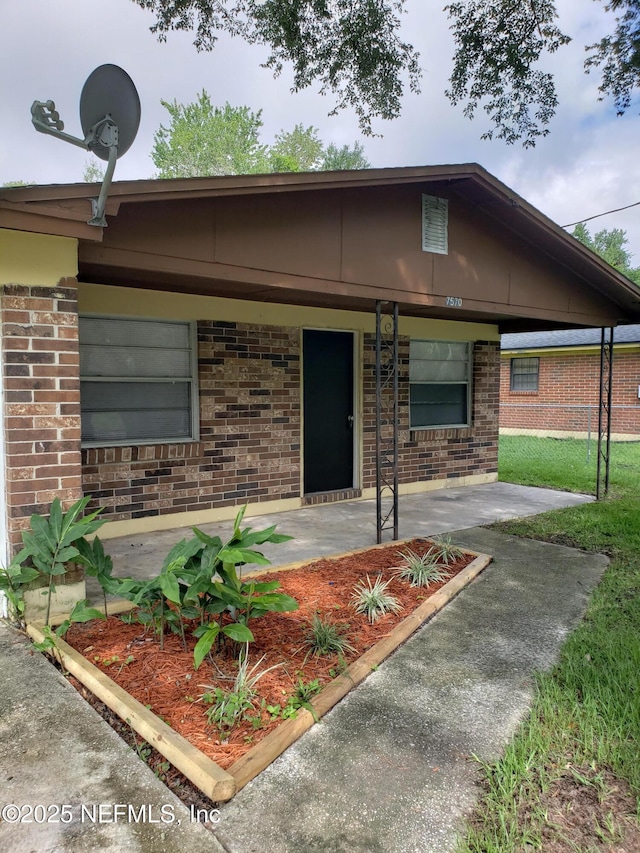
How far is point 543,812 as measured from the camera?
208 centimetres

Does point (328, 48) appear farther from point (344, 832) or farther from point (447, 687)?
point (344, 832)

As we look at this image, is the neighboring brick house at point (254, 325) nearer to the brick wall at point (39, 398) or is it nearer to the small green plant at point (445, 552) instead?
the brick wall at point (39, 398)

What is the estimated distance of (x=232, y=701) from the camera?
2.56m

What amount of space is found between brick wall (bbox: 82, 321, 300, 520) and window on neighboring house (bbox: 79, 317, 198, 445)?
16 centimetres

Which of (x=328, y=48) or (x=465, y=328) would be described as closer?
(x=328, y=48)

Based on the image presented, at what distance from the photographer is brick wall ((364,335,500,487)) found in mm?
7598

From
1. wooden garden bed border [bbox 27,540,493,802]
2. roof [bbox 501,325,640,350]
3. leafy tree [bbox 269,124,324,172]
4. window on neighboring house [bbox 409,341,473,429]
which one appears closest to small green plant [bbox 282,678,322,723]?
wooden garden bed border [bbox 27,540,493,802]

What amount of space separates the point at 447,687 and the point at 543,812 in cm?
91

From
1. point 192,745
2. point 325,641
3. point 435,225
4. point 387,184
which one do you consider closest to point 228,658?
point 325,641

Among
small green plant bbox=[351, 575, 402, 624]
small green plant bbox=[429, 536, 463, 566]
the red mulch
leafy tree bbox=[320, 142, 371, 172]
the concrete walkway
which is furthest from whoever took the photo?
leafy tree bbox=[320, 142, 371, 172]

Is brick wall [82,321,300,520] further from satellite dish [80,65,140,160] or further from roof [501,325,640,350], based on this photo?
roof [501,325,640,350]

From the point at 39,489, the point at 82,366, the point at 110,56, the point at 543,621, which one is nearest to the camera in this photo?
the point at 39,489

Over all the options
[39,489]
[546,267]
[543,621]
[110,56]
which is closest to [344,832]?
[543,621]

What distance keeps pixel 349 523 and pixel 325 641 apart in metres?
3.09
